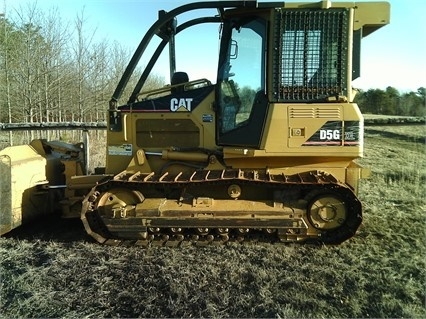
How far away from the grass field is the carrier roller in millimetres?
224

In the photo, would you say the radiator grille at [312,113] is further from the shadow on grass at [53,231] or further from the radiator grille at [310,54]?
the shadow on grass at [53,231]

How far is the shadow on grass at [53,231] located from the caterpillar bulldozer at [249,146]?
1.04ft

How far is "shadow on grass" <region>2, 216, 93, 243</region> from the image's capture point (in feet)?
17.4

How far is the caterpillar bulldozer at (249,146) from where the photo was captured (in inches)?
187

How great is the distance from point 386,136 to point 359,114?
17251 millimetres

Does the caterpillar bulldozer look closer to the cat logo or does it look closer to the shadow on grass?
the cat logo

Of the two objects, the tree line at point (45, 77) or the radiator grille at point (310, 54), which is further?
the tree line at point (45, 77)

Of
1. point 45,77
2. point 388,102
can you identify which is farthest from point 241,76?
point 388,102

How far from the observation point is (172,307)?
3.36 metres

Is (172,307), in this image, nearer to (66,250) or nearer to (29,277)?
(29,277)

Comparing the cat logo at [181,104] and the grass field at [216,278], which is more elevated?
the cat logo at [181,104]

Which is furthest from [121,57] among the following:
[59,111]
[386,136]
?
[386,136]

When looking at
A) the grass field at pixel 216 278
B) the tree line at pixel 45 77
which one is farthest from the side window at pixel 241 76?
the tree line at pixel 45 77

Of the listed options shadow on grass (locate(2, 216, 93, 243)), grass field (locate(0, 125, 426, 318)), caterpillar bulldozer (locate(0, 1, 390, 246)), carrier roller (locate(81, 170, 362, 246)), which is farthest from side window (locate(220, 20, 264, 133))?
shadow on grass (locate(2, 216, 93, 243))
